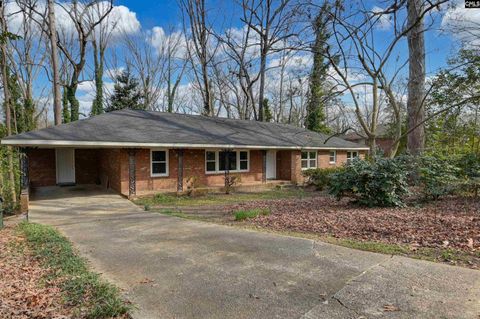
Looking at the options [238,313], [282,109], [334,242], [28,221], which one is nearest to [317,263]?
[334,242]

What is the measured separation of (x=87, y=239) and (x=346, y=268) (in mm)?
5266

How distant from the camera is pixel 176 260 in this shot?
503cm

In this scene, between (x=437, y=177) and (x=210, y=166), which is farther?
(x=210, y=166)

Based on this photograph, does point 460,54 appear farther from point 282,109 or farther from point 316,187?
point 282,109

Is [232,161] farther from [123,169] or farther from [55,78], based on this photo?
[55,78]

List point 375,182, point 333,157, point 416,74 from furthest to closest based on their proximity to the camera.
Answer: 1. point 333,157
2. point 416,74
3. point 375,182

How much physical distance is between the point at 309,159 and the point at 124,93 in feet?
62.5

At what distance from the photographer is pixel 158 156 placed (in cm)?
1436

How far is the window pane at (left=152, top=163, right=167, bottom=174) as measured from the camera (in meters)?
14.3

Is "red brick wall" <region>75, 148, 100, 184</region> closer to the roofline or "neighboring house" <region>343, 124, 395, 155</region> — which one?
the roofline

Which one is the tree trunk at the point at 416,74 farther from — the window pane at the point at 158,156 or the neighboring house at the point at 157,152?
the window pane at the point at 158,156

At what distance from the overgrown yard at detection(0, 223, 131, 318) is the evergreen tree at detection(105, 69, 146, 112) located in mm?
25376

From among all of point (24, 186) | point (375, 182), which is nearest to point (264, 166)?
point (375, 182)

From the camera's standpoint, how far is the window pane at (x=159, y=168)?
562 inches
